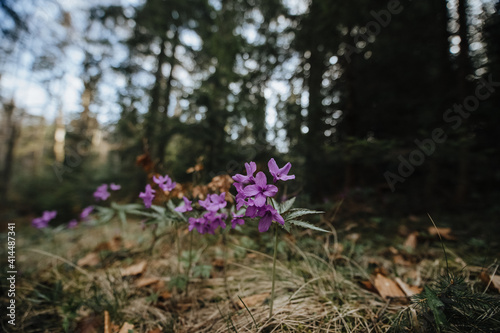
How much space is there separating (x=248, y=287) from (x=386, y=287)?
89 cm

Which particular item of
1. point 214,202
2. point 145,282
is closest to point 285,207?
point 214,202

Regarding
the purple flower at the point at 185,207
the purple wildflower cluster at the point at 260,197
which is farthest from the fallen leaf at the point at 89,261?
the purple wildflower cluster at the point at 260,197

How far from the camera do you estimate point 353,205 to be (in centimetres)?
313

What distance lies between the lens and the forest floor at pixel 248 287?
3.86 ft

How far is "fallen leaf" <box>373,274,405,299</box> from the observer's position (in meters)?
1.28

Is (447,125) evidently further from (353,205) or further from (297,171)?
(297,171)

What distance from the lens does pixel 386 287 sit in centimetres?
132

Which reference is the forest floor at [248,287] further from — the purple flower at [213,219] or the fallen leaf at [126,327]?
the purple flower at [213,219]

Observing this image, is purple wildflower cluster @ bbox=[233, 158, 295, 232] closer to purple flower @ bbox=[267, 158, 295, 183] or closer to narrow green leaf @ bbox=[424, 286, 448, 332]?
purple flower @ bbox=[267, 158, 295, 183]

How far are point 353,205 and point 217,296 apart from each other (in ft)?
7.98

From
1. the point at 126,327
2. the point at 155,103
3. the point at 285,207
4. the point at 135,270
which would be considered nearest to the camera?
the point at 285,207

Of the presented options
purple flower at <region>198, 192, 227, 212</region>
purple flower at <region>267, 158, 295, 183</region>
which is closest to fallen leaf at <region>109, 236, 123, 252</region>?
purple flower at <region>198, 192, 227, 212</region>

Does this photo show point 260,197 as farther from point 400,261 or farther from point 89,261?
point 89,261

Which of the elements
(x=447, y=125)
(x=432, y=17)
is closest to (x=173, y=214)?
(x=447, y=125)
